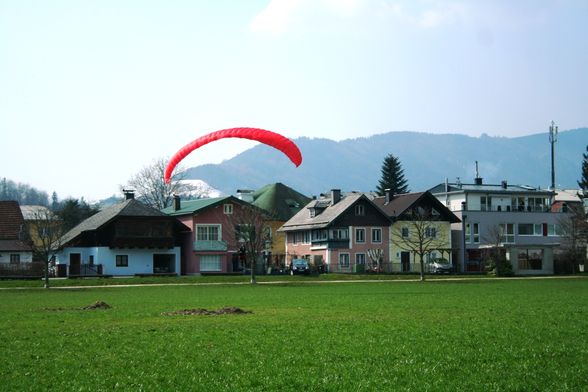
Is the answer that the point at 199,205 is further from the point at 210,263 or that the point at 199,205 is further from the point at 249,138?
the point at 249,138

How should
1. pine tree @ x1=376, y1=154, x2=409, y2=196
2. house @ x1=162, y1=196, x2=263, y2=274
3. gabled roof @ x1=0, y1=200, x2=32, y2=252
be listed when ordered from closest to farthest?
gabled roof @ x1=0, y1=200, x2=32, y2=252 → house @ x1=162, y1=196, x2=263, y2=274 → pine tree @ x1=376, y1=154, x2=409, y2=196

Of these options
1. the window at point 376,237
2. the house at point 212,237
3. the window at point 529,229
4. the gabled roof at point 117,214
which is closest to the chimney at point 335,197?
the window at point 376,237

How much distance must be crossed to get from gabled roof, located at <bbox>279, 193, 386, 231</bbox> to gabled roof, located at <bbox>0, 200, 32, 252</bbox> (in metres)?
26.9

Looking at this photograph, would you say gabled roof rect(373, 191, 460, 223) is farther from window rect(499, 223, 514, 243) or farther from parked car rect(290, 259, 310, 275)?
parked car rect(290, 259, 310, 275)

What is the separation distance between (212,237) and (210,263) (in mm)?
2472

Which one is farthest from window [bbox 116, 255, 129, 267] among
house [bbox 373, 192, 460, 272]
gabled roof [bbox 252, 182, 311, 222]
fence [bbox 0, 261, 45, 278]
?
gabled roof [bbox 252, 182, 311, 222]

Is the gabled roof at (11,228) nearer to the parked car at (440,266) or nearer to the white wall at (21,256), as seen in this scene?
the white wall at (21,256)

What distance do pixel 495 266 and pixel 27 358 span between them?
66.3 m

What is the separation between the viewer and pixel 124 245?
7900 centimetres

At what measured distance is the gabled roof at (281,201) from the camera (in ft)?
364

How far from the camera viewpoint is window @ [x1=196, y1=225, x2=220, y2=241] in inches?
3332

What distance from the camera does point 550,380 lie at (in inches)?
538

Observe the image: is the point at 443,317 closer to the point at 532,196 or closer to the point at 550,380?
the point at 550,380

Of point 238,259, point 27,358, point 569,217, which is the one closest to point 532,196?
point 569,217
